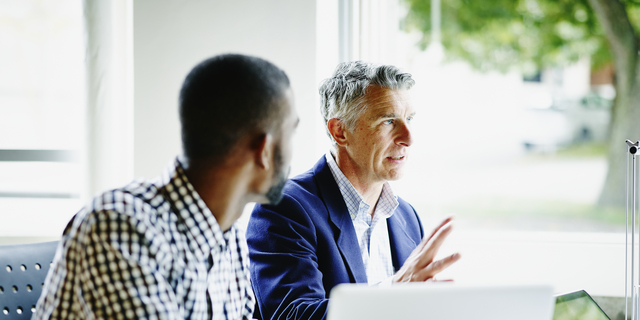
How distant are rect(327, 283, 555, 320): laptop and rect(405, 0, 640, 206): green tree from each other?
246 centimetres

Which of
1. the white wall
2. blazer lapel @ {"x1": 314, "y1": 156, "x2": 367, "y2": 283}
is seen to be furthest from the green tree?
blazer lapel @ {"x1": 314, "y1": 156, "x2": 367, "y2": 283}

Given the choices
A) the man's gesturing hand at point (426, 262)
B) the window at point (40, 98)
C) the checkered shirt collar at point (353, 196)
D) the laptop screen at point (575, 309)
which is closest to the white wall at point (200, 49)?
the window at point (40, 98)

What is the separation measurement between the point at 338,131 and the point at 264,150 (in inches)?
28.6

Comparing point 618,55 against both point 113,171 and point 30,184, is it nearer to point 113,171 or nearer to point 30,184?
point 113,171

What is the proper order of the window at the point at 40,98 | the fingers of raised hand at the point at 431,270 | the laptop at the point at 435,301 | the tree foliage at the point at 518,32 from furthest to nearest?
the tree foliage at the point at 518,32, the window at the point at 40,98, the fingers of raised hand at the point at 431,270, the laptop at the point at 435,301

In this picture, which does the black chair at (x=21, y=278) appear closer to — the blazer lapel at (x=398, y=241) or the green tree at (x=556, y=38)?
the blazer lapel at (x=398, y=241)

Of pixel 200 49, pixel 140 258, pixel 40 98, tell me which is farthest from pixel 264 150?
pixel 40 98

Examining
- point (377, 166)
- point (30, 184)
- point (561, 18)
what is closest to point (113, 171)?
point (30, 184)

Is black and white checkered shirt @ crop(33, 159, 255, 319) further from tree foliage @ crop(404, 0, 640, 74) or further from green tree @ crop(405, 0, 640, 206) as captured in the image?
tree foliage @ crop(404, 0, 640, 74)

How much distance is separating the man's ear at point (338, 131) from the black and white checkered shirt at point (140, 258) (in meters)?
0.73

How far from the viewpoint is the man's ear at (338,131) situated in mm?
1649

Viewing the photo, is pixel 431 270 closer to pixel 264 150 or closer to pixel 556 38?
pixel 264 150

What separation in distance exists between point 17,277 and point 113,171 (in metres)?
1.18

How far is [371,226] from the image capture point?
1642 mm
